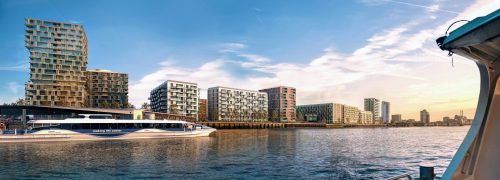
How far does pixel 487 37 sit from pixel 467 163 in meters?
3.59

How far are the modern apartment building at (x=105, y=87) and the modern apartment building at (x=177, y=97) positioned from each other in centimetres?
1844

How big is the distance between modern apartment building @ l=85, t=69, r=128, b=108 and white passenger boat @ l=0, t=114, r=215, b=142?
109 metres

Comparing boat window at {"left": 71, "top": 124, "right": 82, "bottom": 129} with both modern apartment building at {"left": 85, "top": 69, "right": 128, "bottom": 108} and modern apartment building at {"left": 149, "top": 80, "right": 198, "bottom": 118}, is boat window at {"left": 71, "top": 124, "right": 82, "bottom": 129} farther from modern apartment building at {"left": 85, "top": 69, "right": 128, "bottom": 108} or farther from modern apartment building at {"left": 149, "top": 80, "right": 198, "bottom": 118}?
modern apartment building at {"left": 85, "top": 69, "right": 128, "bottom": 108}

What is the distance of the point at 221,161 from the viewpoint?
114 ft

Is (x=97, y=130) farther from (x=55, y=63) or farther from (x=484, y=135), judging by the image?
(x=55, y=63)

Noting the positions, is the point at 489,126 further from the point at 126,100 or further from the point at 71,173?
the point at 126,100

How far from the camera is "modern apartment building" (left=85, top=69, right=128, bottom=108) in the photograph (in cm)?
18088

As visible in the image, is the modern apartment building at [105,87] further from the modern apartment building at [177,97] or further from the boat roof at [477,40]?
the boat roof at [477,40]

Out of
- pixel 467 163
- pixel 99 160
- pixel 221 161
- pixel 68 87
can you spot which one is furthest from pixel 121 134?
pixel 68 87

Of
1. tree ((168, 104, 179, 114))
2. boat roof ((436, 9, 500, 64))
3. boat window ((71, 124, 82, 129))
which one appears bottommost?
boat window ((71, 124, 82, 129))

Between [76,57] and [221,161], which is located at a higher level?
[76,57]

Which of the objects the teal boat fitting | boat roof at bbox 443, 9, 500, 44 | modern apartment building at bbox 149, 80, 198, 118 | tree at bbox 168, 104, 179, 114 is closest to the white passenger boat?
the teal boat fitting

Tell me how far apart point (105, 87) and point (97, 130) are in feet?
404

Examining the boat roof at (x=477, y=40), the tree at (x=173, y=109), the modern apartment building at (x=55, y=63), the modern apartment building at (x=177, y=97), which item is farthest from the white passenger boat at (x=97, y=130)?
the modern apartment building at (x=177, y=97)
